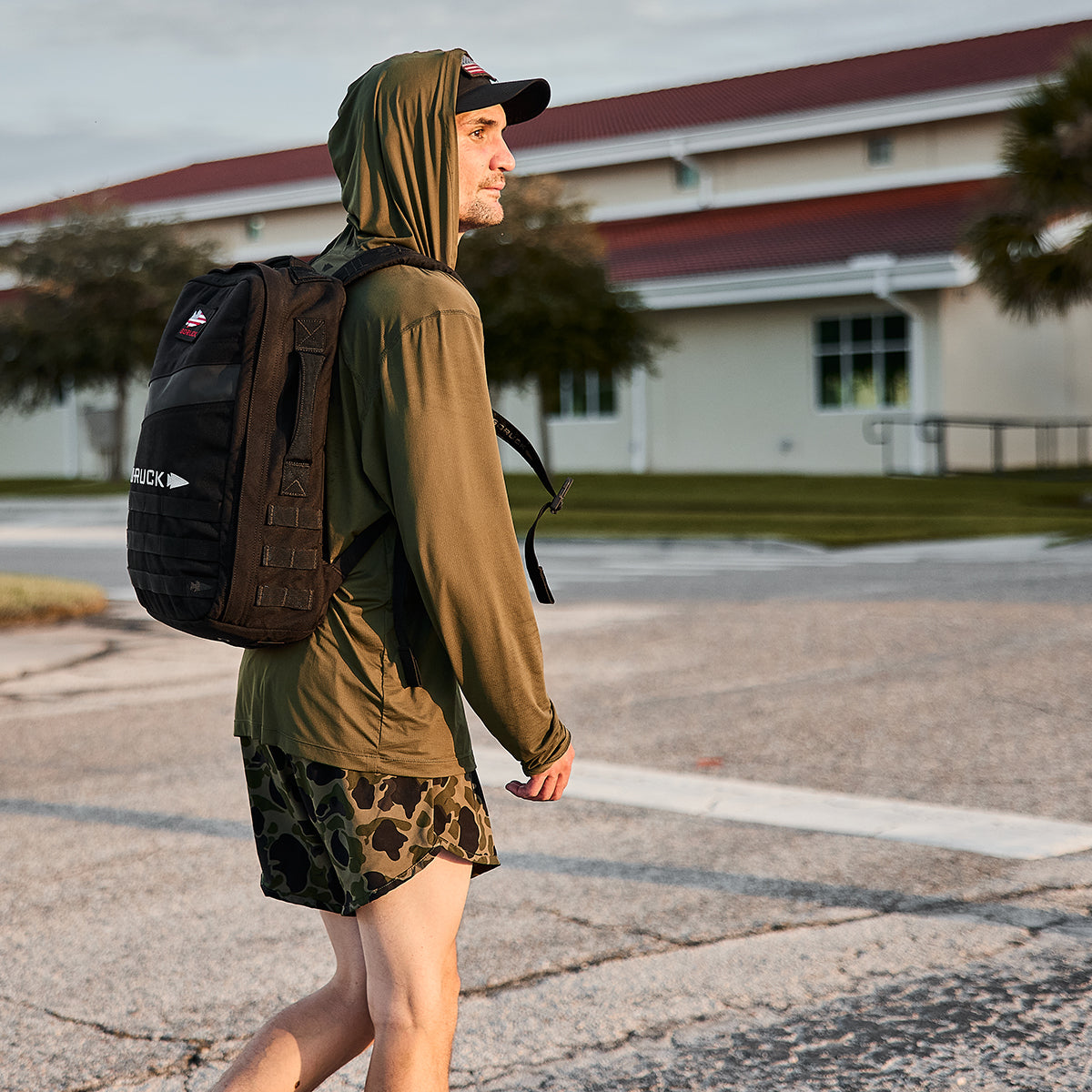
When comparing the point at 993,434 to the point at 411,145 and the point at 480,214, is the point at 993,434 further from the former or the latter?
the point at 411,145

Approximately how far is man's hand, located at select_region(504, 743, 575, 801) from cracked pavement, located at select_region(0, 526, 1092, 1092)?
3.62 feet

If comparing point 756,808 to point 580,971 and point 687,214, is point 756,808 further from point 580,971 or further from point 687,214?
point 687,214

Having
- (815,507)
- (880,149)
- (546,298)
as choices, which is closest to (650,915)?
(815,507)

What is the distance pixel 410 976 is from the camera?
2359 millimetres

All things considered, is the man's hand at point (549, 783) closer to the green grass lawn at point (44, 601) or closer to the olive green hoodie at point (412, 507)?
the olive green hoodie at point (412, 507)

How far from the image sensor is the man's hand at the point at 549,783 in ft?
8.07

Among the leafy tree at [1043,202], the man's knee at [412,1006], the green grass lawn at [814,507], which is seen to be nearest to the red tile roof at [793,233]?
the green grass lawn at [814,507]

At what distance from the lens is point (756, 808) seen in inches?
228

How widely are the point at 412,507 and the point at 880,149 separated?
34.3 meters

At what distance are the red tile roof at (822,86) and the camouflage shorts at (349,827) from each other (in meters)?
33.0

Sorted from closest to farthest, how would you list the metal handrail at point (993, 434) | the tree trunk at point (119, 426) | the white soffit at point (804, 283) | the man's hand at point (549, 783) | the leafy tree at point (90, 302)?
1. the man's hand at point (549, 783)
2. the white soffit at point (804, 283)
3. the metal handrail at point (993, 434)
4. the leafy tree at point (90, 302)
5. the tree trunk at point (119, 426)

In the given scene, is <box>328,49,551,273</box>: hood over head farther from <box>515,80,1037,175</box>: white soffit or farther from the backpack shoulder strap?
<box>515,80,1037,175</box>: white soffit

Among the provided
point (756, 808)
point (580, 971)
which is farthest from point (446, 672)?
point (756, 808)

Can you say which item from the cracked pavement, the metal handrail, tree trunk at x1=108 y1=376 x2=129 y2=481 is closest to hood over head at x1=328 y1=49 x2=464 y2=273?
the cracked pavement
